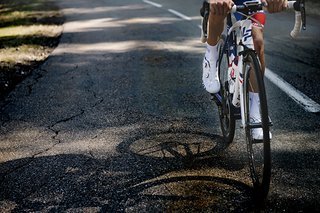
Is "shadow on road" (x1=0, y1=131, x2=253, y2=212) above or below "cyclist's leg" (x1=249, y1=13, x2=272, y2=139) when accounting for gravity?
below

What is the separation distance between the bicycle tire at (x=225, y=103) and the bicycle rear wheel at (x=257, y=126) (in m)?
0.54

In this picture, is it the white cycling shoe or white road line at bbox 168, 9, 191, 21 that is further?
white road line at bbox 168, 9, 191, 21

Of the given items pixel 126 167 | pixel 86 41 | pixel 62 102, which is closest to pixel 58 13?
pixel 86 41

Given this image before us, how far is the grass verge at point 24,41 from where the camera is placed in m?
7.42

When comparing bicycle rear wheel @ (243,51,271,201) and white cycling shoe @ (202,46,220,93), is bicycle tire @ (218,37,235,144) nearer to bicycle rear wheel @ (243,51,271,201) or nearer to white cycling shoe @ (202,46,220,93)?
white cycling shoe @ (202,46,220,93)

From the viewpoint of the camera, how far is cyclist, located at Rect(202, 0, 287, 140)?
9.30 ft

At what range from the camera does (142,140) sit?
4.23 meters

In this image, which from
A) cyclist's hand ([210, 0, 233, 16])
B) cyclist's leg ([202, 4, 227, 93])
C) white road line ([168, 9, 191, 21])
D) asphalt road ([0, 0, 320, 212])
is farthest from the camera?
white road line ([168, 9, 191, 21])

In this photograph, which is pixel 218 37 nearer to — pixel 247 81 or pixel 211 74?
pixel 211 74

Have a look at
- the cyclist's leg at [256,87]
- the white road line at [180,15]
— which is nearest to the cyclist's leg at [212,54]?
the cyclist's leg at [256,87]

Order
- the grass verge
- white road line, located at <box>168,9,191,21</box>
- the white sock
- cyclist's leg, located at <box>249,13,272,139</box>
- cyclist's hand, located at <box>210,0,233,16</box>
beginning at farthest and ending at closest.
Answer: white road line, located at <box>168,9,191,21</box>, the grass verge, the white sock, cyclist's leg, located at <box>249,13,272,139</box>, cyclist's hand, located at <box>210,0,233,16</box>

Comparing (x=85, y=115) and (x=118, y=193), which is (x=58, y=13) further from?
(x=118, y=193)

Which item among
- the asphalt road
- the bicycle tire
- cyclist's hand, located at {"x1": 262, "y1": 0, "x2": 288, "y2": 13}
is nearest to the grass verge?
the asphalt road

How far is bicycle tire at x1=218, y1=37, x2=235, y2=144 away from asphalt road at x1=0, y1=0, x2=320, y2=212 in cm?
14
